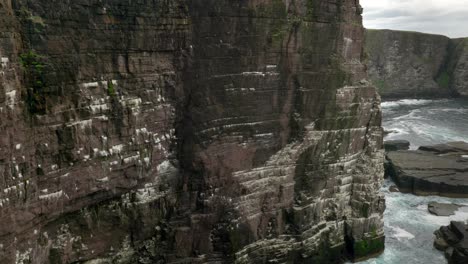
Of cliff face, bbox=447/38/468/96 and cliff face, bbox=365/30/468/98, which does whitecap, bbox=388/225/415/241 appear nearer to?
cliff face, bbox=365/30/468/98

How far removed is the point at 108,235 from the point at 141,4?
819 cm

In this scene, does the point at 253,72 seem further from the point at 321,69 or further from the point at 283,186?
the point at 283,186

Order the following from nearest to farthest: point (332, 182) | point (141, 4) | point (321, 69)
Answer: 1. point (141, 4)
2. point (321, 69)
3. point (332, 182)

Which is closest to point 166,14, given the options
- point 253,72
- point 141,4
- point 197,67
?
point 141,4

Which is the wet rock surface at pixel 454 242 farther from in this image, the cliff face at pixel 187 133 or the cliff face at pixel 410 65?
the cliff face at pixel 410 65

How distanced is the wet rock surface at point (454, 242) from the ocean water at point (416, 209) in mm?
458

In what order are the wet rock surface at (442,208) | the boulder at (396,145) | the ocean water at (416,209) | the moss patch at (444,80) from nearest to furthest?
the ocean water at (416,209), the wet rock surface at (442,208), the boulder at (396,145), the moss patch at (444,80)

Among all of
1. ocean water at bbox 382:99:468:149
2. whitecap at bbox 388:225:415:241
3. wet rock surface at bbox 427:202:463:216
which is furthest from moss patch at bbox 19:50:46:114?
ocean water at bbox 382:99:468:149

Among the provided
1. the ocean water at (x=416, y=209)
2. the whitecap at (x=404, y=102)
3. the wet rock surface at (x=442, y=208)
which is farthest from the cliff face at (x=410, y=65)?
the wet rock surface at (x=442, y=208)

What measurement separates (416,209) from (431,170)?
19.4ft

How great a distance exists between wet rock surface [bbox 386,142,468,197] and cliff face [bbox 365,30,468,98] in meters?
31.0

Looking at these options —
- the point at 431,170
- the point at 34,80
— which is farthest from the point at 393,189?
the point at 34,80

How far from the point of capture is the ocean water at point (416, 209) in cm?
2322

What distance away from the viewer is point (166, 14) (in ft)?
52.3
